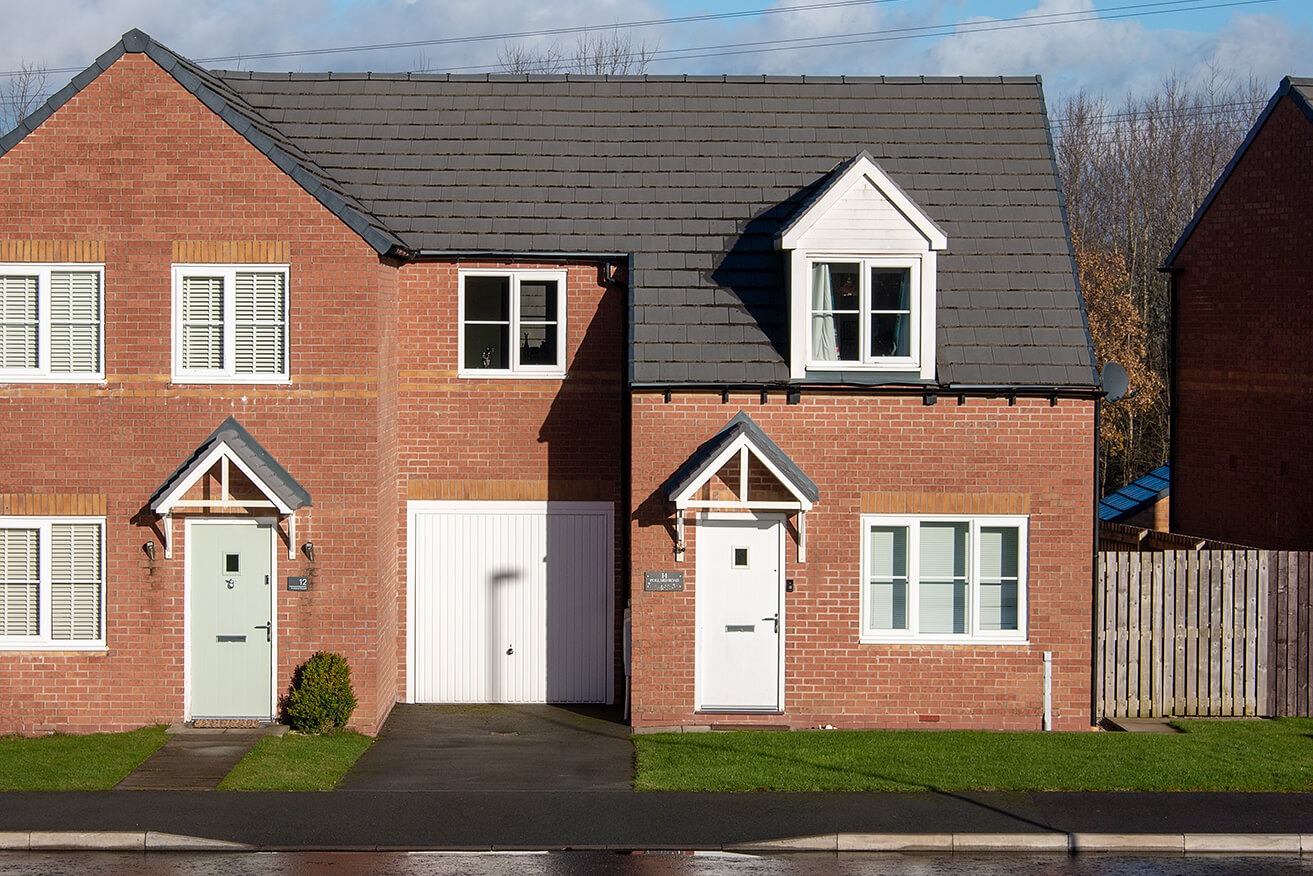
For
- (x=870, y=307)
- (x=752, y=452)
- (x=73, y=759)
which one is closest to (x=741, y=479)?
(x=752, y=452)

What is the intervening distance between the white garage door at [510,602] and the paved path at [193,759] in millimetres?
2526

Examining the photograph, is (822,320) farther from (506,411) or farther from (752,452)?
(506,411)

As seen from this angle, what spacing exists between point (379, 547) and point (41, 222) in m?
5.12

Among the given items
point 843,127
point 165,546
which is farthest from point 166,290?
point 843,127

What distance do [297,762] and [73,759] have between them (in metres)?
2.25

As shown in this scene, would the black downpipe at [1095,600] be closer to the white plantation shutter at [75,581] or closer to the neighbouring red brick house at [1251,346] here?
the neighbouring red brick house at [1251,346]

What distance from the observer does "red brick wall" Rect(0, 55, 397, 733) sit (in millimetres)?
16203

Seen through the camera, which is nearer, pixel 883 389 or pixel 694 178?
pixel 883 389

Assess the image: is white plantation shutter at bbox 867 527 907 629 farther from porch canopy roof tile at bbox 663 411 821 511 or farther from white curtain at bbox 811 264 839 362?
white curtain at bbox 811 264 839 362

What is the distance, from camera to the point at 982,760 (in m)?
14.9

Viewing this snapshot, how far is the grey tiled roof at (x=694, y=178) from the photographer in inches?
664

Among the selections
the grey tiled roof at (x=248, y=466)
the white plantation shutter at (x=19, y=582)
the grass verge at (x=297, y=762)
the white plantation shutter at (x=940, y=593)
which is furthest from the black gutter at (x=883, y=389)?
the white plantation shutter at (x=19, y=582)

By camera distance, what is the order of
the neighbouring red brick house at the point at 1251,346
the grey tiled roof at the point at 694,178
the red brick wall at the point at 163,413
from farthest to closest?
the neighbouring red brick house at the point at 1251,346
the grey tiled roof at the point at 694,178
the red brick wall at the point at 163,413

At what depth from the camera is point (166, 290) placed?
16281mm
